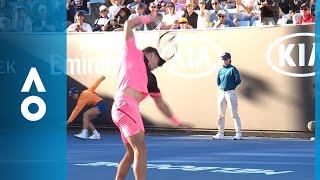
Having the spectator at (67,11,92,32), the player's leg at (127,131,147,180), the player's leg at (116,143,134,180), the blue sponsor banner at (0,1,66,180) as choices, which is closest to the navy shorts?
the blue sponsor banner at (0,1,66,180)

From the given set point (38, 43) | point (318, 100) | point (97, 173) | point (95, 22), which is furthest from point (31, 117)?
point (97, 173)

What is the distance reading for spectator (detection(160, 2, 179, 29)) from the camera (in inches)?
711

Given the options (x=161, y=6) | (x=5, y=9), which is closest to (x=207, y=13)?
(x=161, y=6)

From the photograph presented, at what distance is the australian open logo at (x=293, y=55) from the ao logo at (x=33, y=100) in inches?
206

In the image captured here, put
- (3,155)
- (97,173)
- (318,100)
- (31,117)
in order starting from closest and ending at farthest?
(97,173) < (3,155) < (318,100) < (31,117)

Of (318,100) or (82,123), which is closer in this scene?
(318,100)

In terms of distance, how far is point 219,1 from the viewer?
19.0 meters

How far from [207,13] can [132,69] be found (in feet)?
33.7

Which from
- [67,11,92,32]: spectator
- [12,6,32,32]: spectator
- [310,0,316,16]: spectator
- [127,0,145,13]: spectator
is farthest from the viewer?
[127,0,145,13]: spectator

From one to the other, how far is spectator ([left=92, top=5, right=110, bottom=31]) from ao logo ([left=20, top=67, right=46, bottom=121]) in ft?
6.46

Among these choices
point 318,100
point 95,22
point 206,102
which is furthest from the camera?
point 95,22

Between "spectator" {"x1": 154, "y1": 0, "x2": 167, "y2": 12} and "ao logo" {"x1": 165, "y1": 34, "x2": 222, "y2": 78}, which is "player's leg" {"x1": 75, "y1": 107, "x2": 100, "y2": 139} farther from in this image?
"spectator" {"x1": 154, "y1": 0, "x2": 167, "y2": 12}

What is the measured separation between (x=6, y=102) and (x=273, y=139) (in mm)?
6106

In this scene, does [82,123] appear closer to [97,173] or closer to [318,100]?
[318,100]
